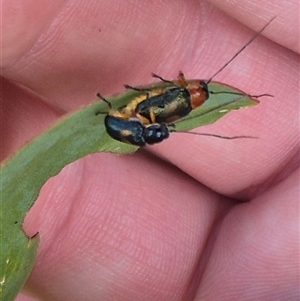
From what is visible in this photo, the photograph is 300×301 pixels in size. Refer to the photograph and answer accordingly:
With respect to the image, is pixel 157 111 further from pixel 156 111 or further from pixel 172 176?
pixel 172 176

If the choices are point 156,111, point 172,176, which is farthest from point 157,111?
point 172,176

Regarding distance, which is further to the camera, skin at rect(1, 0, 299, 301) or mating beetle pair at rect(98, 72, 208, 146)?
skin at rect(1, 0, 299, 301)

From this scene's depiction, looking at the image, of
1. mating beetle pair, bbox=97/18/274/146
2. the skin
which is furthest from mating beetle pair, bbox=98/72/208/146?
the skin

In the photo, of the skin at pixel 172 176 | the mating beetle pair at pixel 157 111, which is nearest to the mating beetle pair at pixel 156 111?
the mating beetle pair at pixel 157 111

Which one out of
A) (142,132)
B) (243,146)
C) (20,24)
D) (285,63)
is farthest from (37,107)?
(285,63)

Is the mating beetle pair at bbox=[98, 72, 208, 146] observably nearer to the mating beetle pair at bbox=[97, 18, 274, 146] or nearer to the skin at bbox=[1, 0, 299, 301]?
the mating beetle pair at bbox=[97, 18, 274, 146]

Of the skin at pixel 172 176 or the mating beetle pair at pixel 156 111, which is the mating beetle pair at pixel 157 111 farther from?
the skin at pixel 172 176

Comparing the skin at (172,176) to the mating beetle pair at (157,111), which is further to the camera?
the skin at (172,176)

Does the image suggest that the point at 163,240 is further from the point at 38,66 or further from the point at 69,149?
the point at 69,149
